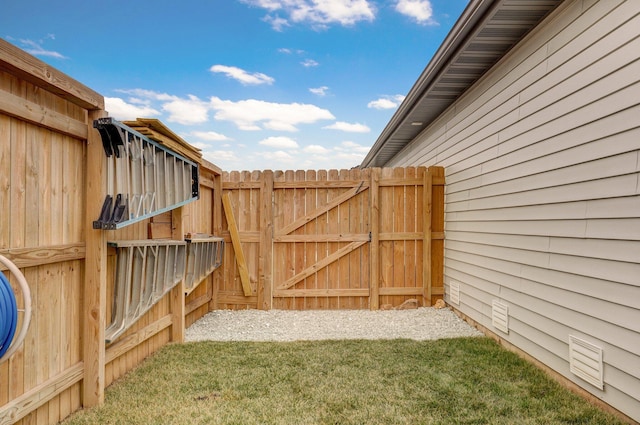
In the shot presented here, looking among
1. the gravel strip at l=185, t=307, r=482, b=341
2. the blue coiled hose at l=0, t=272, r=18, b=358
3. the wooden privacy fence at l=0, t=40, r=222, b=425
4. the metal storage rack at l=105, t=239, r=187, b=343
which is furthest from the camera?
the gravel strip at l=185, t=307, r=482, b=341

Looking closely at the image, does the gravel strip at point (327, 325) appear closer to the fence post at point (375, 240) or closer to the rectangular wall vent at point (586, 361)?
the fence post at point (375, 240)

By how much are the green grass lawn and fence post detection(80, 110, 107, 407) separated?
8.9 inches

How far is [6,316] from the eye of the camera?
1.58 m

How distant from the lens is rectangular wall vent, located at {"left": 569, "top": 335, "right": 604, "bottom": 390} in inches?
101

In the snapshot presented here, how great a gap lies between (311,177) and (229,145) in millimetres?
6495

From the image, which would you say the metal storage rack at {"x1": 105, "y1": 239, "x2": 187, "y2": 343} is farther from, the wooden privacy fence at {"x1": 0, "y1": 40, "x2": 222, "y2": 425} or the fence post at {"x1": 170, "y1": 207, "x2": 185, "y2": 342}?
the fence post at {"x1": 170, "y1": 207, "x2": 185, "y2": 342}

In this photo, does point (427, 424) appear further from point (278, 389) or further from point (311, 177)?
point (311, 177)

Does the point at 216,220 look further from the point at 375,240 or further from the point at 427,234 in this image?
the point at 427,234

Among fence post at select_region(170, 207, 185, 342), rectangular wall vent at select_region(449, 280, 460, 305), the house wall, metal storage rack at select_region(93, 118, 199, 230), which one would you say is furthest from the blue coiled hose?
rectangular wall vent at select_region(449, 280, 460, 305)

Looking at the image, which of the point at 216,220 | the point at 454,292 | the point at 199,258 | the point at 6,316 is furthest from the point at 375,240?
the point at 6,316

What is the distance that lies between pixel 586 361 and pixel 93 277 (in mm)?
3567

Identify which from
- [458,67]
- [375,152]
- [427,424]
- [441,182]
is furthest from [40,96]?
[375,152]

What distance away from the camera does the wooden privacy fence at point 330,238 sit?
225 inches

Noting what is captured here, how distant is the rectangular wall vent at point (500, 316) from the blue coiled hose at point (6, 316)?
410cm
